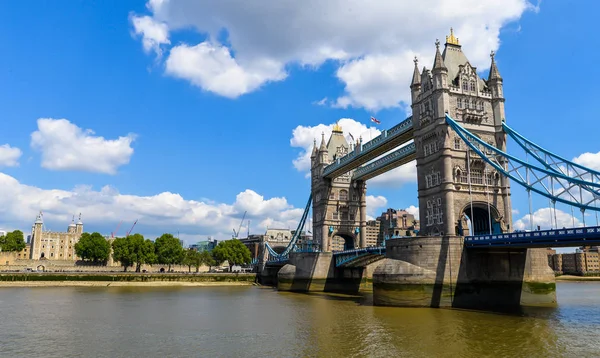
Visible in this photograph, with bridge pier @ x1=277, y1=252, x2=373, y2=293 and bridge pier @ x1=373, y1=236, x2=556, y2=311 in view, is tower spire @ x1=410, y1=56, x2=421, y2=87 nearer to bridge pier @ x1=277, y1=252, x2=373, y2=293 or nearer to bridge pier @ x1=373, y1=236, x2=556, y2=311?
bridge pier @ x1=373, y1=236, x2=556, y2=311

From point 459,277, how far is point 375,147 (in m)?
23.9

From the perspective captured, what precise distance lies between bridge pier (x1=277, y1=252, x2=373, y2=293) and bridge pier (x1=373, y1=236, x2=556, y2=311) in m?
25.2

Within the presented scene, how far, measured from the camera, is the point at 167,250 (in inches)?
4218

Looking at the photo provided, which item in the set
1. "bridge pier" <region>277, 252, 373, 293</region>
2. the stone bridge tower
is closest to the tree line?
the stone bridge tower

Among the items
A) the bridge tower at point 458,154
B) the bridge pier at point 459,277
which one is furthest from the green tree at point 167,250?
the bridge pier at point 459,277

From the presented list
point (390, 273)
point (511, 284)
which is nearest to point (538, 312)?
point (511, 284)

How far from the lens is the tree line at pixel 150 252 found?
338 feet

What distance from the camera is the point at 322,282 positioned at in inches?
2672

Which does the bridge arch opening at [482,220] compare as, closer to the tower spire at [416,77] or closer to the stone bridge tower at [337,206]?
the tower spire at [416,77]

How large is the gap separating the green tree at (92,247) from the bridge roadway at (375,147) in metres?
63.4

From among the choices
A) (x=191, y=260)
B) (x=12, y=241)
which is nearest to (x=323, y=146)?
(x=191, y=260)

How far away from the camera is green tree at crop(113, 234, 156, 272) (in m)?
102

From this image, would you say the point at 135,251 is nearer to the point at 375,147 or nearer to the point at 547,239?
the point at 375,147

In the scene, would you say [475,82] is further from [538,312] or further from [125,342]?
[125,342]
